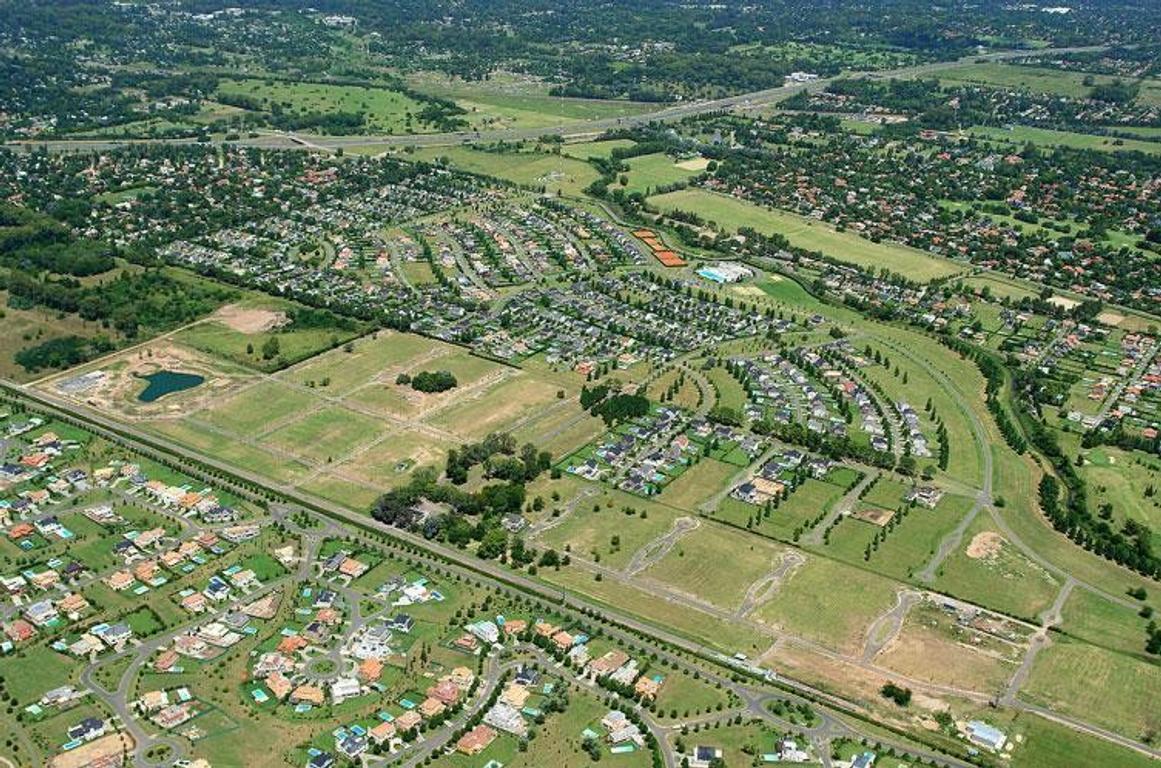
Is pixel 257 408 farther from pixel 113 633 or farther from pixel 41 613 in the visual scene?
pixel 113 633

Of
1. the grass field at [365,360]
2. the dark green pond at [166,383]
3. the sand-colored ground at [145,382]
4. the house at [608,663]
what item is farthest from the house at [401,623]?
the dark green pond at [166,383]

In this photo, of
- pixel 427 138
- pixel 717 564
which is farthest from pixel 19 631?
pixel 427 138

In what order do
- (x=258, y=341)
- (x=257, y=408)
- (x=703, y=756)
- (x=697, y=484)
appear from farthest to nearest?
(x=258, y=341) < (x=257, y=408) < (x=697, y=484) < (x=703, y=756)

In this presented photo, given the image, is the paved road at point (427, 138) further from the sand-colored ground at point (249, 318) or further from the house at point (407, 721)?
the house at point (407, 721)

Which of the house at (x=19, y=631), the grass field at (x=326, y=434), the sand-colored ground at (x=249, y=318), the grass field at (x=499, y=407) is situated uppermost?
the sand-colored ground at (x=249, y=318)

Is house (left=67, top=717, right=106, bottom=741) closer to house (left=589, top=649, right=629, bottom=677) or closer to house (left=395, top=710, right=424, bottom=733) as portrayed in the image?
house (left=395, top=710, right=424, bottom=733)

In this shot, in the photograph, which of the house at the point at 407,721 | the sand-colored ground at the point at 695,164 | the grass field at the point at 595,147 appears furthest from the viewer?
the grass field at the point at 595,147

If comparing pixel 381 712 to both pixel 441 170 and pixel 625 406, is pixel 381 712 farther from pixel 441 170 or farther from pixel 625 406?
pixel 441 170
